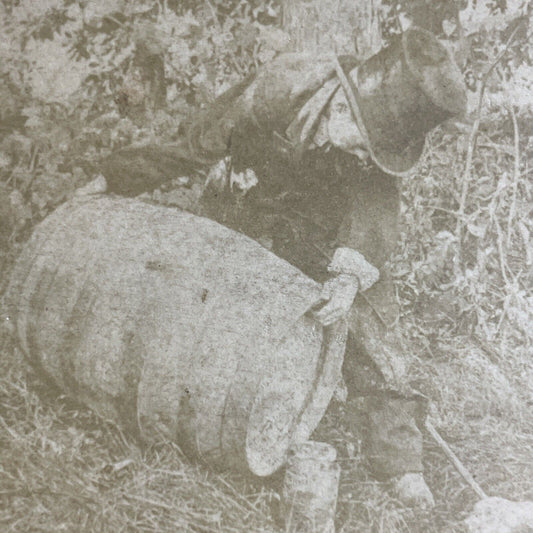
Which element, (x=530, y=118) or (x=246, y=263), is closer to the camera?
(x=246, y=263)

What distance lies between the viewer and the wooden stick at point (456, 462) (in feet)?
8.64

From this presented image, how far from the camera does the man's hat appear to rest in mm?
2531

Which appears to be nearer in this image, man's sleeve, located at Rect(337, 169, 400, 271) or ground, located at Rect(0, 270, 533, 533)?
ground, located at Rect(0, 270, 533, 533)

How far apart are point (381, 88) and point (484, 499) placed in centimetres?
190

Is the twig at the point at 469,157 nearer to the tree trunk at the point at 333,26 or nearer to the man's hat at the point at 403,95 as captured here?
the man's hat at the point at 403,95

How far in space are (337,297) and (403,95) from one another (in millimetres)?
928

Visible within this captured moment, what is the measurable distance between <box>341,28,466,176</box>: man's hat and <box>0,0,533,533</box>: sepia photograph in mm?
11

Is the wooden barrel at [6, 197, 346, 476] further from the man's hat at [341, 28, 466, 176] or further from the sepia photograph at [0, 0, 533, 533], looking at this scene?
A: the man's hat at [341, 28, 466, 176]

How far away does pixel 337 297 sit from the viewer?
2533 millimetres

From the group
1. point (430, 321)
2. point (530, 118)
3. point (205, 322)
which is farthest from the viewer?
point (530, 118)

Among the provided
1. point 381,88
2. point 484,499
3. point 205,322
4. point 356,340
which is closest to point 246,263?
point 205,322

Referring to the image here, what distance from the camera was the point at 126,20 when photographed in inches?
103

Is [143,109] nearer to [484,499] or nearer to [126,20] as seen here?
[126,20]

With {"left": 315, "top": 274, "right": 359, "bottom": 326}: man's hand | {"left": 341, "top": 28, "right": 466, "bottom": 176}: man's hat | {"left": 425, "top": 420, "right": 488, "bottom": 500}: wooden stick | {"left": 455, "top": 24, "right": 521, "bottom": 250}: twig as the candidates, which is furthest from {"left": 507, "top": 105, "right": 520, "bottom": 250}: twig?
{"left": 425, "top": 420, "right": 488, "bottom": 500}: wooden stick
